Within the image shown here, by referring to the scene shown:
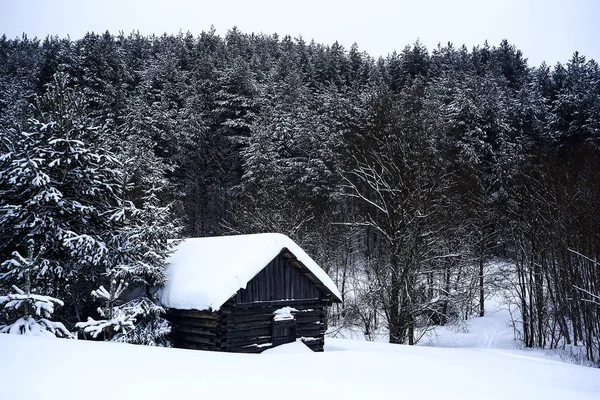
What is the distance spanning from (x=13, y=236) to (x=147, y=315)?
21.1 feet

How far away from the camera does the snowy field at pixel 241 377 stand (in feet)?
20.9

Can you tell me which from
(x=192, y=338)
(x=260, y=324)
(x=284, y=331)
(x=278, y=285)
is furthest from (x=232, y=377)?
(x=284, y=331)

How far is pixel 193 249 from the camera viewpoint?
21.7 m

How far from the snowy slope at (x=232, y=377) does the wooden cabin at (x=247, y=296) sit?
6.46 meters

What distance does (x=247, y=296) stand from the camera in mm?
17859

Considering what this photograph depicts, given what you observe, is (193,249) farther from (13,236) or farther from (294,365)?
(294,365)

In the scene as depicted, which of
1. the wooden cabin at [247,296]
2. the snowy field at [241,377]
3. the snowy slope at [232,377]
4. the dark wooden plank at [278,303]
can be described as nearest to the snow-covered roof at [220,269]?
the wooden cabin at [247,296]

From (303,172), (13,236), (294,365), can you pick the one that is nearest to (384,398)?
(294,365)

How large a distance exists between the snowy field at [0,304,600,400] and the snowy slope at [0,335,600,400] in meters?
0.01

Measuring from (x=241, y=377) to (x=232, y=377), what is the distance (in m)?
0.15

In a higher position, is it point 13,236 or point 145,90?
point 145,90

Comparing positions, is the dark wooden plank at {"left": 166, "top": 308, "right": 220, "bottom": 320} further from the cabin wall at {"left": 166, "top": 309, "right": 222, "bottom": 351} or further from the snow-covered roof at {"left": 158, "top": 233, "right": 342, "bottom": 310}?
the snow-covered roof at {"left": 158, "top": 233, "right": 342, "bottom": 310}

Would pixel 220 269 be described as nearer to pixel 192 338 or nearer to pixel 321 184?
pixel 192 338

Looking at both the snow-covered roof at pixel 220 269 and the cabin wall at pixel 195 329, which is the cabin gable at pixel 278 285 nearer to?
the snow-covered roof at pixel 220 269
